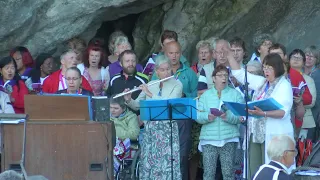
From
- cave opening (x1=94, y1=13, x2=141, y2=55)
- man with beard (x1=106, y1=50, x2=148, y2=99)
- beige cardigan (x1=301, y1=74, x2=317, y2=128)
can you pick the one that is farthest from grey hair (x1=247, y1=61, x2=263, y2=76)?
cave opening (x1=94, y1=13, x2=141, y2=55)

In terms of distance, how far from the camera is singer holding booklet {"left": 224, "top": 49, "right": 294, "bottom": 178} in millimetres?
10406

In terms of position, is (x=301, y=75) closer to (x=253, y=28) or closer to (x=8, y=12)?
(x=253, y=28)

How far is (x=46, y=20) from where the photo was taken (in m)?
12.5

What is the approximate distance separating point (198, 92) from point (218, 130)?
2.58 feet

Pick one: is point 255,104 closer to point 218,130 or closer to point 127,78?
point 218,130

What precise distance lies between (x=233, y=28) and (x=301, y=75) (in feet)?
8.67

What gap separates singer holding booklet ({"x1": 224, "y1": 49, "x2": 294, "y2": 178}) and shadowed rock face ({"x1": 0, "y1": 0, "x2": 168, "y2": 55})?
269 cm

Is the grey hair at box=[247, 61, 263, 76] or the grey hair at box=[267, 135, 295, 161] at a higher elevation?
the grey hair at box=[247, 61, 263, 76]

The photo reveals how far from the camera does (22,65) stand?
12.4 meters

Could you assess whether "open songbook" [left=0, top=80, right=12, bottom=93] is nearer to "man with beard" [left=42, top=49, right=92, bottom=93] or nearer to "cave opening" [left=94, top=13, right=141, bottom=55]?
"man with beard" [left=42, top=49, right=92, bottom=93]

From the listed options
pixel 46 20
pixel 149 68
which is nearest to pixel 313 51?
pixel 149 68

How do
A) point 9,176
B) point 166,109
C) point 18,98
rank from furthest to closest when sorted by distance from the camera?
point 18,98
point 166,109
point 9,176

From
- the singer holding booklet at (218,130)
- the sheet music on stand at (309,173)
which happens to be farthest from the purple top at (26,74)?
the sheet music on stand at (309,173)

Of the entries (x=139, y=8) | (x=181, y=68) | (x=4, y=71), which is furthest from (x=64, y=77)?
(x=139, y=8)
